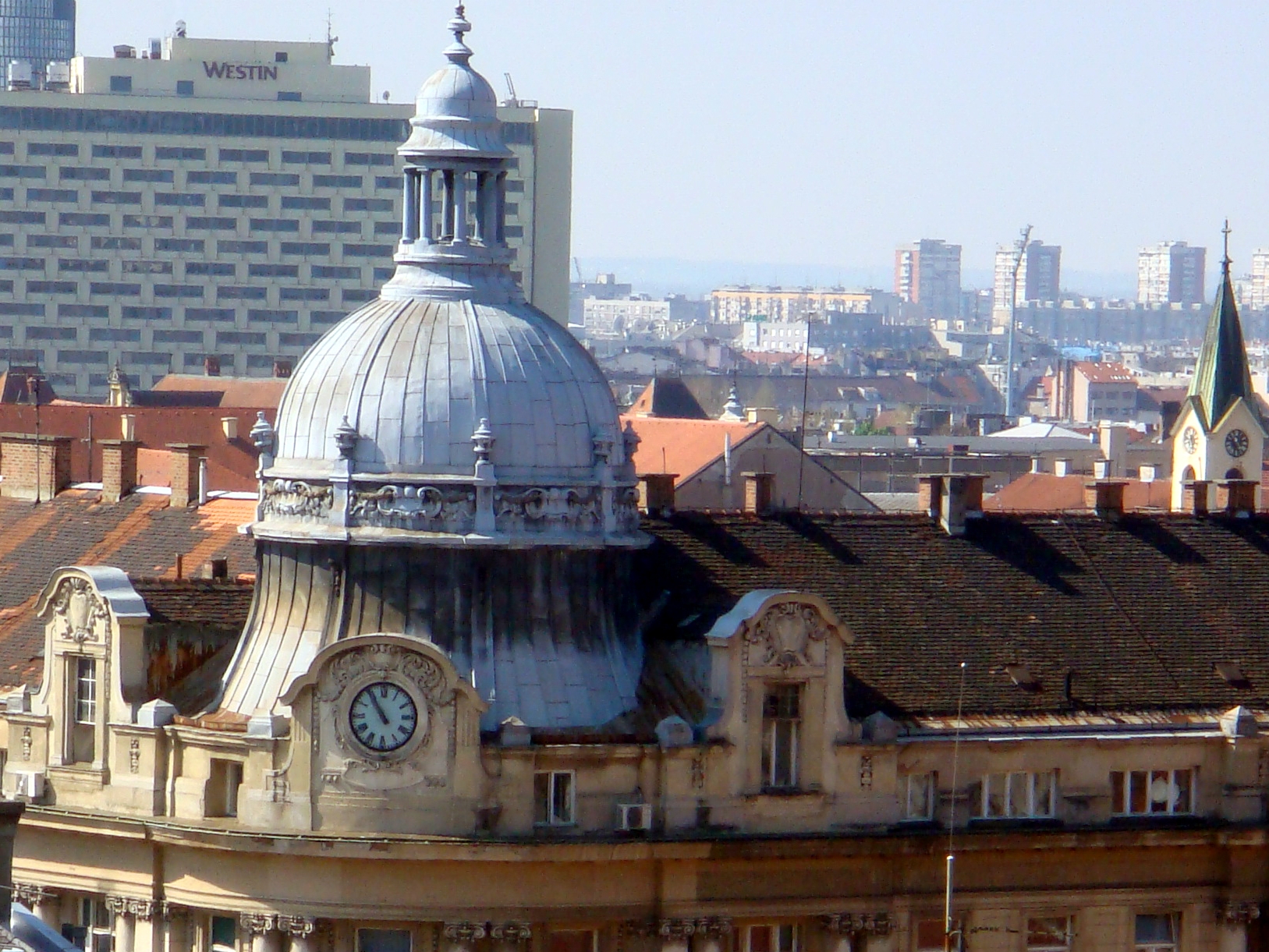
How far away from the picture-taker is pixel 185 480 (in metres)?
87.4

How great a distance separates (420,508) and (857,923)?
10.4 meters

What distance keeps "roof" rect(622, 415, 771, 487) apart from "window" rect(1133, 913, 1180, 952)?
4902 centimetres

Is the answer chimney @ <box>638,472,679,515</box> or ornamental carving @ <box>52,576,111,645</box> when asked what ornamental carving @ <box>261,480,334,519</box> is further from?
chimney @ <box>638,472,679,515</box>

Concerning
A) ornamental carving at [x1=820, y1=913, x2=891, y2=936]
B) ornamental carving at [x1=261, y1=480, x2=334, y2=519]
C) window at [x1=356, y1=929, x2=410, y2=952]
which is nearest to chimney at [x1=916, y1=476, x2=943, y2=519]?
ornamental carving at [x1=820, y1=913, x2=891, y2=936]

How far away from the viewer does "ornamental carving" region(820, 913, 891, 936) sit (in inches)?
2739

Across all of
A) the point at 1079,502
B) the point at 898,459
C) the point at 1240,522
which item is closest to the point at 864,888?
the point at 1240,522

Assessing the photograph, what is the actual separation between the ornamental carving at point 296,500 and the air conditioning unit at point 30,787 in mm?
6036

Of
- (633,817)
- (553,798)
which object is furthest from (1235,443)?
(553,798)

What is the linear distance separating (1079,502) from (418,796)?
82270 mm

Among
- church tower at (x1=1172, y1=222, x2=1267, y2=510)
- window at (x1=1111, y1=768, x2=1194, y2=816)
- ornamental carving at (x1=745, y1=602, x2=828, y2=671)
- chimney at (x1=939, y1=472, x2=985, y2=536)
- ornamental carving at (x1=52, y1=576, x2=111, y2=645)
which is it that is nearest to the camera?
ornamental carving at (x1=745, y1=602, x2=828, y2=671)

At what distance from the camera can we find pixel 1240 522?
8162 cm

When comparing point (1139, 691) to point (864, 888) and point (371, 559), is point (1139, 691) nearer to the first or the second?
point (864, 888)

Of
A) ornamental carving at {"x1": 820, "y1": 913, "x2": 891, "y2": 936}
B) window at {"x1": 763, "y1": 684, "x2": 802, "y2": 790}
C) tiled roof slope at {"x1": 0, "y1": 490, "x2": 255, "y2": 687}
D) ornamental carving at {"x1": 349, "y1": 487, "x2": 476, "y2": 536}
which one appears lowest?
ornamental carving at {"x1": 820, "y1": 913, "x2": 891, "y2": 936}

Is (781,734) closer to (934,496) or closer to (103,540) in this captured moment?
(934,496)
